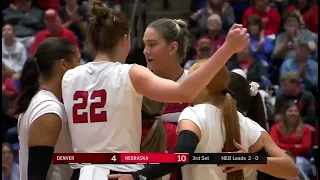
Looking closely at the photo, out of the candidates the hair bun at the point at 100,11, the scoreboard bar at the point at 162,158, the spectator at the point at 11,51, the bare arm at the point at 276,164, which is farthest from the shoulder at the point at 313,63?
the hair bun at the point at 100,11

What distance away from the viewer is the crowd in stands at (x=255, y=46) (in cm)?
827

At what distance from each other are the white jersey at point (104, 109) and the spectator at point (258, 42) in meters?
7.06

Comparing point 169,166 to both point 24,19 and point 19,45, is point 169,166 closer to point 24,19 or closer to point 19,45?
point 19,45

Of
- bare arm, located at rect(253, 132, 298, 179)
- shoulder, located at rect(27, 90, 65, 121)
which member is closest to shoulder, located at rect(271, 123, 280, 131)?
bare arm, located at rect(253, 132, 298, 179)

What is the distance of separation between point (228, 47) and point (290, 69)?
7.15 m

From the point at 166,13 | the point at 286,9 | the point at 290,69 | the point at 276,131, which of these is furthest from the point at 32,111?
the point at 286,9

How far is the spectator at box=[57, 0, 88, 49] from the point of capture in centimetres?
1063

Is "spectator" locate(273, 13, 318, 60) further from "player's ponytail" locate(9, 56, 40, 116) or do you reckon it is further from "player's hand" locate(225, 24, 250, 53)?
"player's hand" locate(225, 24, 250, 53)

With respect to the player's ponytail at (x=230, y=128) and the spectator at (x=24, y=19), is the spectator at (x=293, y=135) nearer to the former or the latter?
the spectator at (x=24, y=19)

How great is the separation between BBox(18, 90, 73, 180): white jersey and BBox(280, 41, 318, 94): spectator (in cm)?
665

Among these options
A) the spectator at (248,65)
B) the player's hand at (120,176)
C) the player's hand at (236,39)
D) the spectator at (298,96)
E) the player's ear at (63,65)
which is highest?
the spectator at (248,65)

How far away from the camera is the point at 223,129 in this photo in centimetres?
325

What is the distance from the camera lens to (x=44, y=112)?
327cm

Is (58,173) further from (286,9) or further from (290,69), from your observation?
(286,9)
